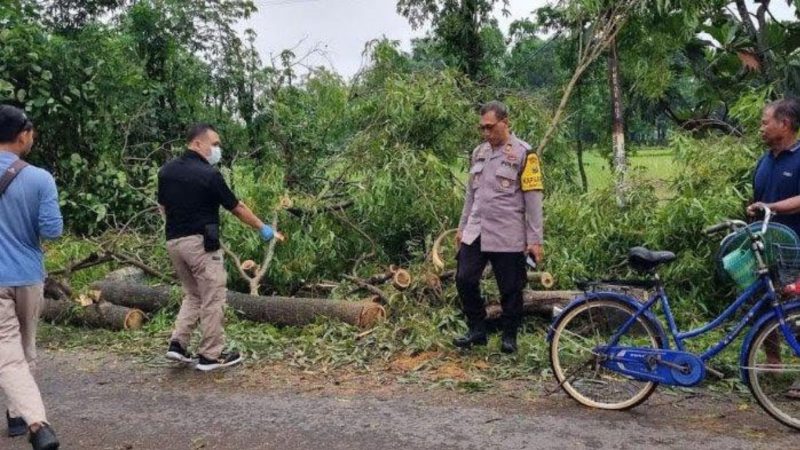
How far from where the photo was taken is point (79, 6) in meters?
14.1

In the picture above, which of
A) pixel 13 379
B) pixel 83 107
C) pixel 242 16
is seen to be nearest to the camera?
pixel 13 379

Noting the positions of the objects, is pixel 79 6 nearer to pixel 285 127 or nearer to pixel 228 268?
pixel 285 127

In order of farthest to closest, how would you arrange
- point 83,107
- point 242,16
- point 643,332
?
point 242,16
point 83,107
point 643,332

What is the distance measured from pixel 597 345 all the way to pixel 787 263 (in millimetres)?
1199

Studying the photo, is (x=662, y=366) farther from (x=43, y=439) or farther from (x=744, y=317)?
(x=43, y=439)

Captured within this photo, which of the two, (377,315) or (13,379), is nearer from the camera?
(13,379)

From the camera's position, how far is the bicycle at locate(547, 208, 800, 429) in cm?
411

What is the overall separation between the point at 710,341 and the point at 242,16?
34.6ft

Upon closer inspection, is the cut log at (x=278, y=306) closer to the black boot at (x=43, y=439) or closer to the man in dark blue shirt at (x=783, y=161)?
the black boot at (x=43, y=439)

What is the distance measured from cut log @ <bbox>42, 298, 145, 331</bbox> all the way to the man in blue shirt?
2.90 meters

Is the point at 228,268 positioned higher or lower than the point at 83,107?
lower

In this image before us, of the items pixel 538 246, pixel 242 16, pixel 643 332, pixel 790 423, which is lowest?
pixel 790 423

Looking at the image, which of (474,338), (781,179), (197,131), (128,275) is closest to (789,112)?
(781,179)

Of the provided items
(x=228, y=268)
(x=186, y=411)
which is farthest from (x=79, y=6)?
(x=186, y=411)
